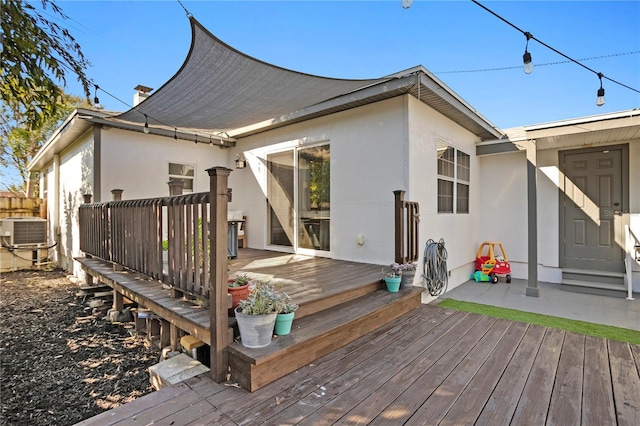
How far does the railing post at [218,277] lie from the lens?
2330 millimetres

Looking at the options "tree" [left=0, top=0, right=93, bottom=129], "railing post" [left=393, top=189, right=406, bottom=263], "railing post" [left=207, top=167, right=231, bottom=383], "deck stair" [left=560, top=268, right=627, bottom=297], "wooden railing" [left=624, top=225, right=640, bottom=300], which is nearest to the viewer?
"tree" [left=0, top=0, right=93, bottom=129]

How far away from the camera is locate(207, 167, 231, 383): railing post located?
2.33 m

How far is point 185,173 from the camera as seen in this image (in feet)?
23.5

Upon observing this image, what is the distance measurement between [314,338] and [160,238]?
195 cm

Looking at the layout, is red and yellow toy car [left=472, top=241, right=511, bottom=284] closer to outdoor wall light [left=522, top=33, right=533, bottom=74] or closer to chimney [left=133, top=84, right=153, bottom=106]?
outdoor wall light [left=522, top=33, right=533, bottom=74]

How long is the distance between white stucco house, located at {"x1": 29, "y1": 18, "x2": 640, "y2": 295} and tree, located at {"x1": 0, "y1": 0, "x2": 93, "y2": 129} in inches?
37.9

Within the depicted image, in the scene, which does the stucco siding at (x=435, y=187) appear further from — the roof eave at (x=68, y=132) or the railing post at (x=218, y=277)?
the roof eave at (x=68, y=132)

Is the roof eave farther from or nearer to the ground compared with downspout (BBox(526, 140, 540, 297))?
farther from the ground

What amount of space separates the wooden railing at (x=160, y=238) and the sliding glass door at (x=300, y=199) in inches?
103

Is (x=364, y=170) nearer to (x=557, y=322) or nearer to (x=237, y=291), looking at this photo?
(x=237, y=291)

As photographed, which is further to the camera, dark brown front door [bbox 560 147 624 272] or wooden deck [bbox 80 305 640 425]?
dark brown front door [bbox 560 147 624 272]

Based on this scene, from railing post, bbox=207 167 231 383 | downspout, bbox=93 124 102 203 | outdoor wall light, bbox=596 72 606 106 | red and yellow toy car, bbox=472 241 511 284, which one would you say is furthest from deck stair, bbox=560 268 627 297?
downspout, bbox=93 124 102 203

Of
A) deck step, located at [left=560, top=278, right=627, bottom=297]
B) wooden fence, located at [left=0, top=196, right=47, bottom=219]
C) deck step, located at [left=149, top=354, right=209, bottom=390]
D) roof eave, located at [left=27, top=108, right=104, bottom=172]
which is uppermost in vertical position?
roof eave, located at [left=27, top=108, right=104, bottom=172]

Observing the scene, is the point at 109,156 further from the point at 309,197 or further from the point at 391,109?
the point at 391,109
